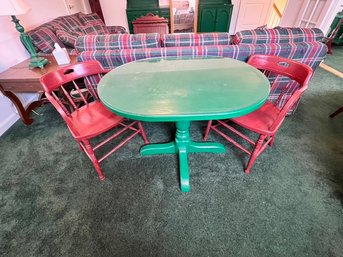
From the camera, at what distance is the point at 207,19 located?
4379 millimetres

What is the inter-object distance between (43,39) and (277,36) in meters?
2.56

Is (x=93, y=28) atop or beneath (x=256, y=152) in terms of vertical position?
atop

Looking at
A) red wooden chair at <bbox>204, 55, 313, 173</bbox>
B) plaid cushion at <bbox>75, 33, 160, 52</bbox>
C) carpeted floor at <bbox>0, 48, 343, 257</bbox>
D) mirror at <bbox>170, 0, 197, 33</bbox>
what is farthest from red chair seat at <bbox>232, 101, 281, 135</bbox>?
mirror at <bbox>170, 0, 197, 33</bbox>

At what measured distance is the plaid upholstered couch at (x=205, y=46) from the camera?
142cm

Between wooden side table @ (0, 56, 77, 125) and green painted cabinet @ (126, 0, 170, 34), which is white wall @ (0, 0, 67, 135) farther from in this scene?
green painted cabinet @ (126, 0, 170, 34)

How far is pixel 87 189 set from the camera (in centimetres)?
131

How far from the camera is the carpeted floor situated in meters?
1.02

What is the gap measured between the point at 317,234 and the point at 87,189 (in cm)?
158

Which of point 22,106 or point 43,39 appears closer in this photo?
point 22,106

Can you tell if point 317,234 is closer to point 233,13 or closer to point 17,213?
point 17,213

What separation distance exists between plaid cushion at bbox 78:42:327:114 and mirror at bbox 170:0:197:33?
11.5 feet

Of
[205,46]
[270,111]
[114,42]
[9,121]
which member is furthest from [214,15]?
[9,121]

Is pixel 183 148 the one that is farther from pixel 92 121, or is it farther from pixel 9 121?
pixel 9 121

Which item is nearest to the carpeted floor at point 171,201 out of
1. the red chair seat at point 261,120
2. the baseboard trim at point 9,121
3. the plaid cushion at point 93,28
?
the baseboard trim at point 9,121
